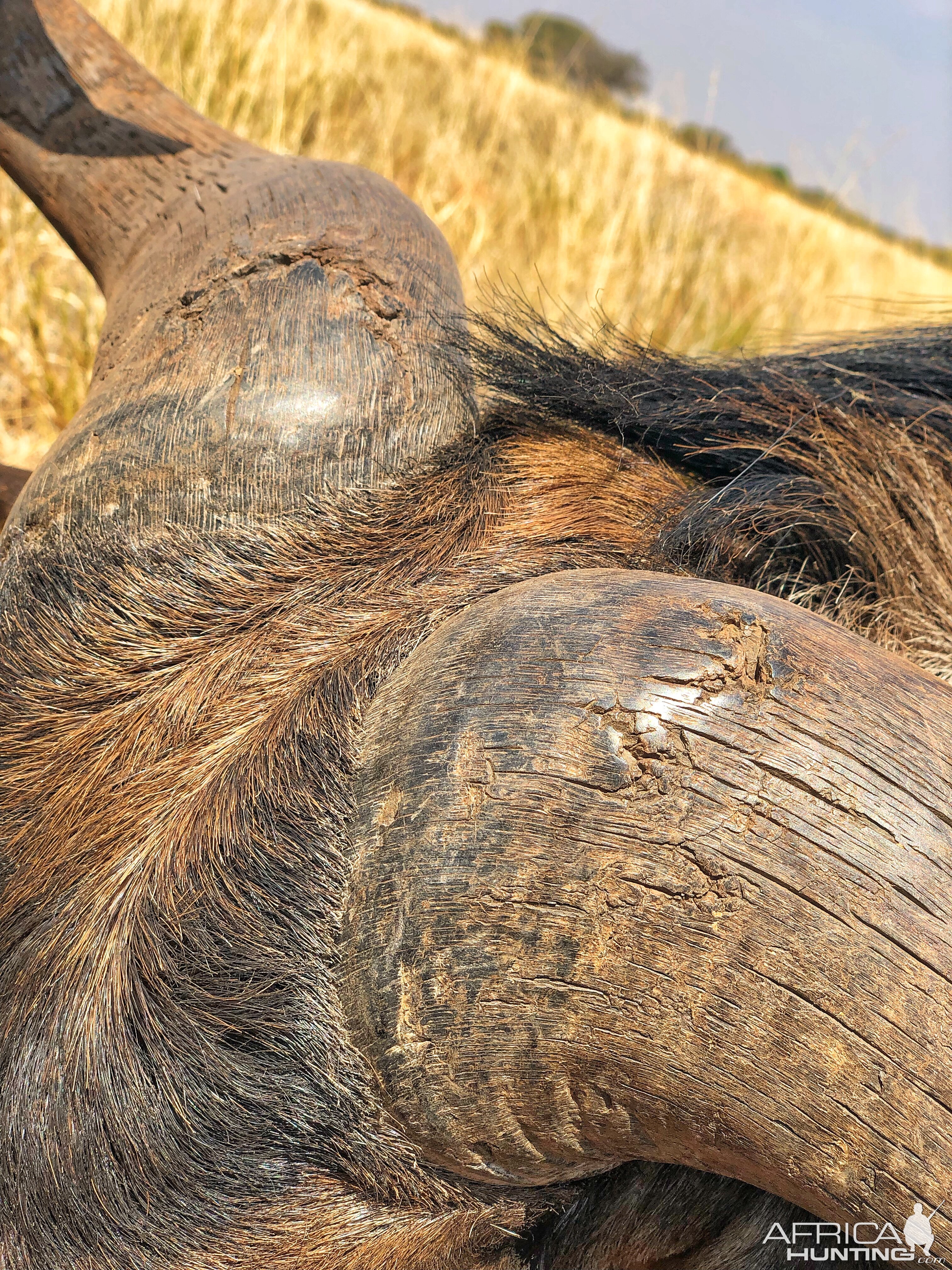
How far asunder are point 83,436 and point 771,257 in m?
8.51

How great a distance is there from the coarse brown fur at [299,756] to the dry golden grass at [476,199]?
2648mm

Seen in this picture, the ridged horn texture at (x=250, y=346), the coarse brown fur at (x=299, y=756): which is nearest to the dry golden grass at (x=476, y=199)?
the ridged horn texture at (x=250, y=346)

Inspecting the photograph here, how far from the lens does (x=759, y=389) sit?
1625 mm

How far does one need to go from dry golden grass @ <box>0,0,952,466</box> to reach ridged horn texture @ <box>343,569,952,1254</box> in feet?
10.7

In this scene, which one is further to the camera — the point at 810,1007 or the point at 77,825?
the point at 77,825

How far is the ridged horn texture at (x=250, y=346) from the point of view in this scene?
4.75 feet

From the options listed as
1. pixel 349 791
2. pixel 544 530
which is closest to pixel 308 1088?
pixel 349 791

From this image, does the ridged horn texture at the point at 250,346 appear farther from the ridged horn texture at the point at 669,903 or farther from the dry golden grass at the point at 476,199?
the dry golden grass at the point at 476,199

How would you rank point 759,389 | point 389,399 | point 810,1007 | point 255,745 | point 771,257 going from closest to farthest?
1. point 810,1007
2. point 255,745
3. point 389,399
4. point 759,389
5. point 771,257

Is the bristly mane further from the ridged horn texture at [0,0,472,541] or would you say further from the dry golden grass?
the dry golden grass

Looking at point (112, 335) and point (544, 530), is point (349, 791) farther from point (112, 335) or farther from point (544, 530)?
point (112, 335)

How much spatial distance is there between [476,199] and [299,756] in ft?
20.9

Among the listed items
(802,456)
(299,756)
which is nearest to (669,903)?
(299,756)

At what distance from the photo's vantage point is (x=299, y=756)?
4.37 feet
